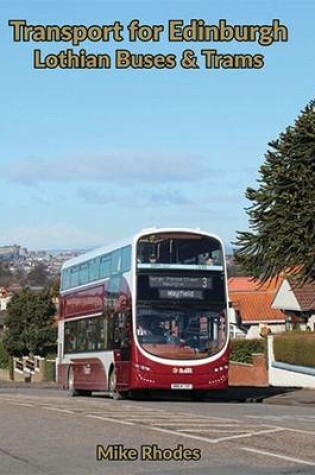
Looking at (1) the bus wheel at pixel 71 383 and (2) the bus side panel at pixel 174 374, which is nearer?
(2) the bus side panel at pixel 174 374

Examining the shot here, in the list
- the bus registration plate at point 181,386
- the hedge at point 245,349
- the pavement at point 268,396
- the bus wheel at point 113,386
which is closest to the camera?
the bus registration plate at point 181,386

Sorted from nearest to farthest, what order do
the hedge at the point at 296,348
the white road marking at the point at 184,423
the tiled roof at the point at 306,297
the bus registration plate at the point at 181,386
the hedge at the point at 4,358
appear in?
the white road marking at the point at 184,423 → the bus registration plate at the point at 181,386 → the hedge at the point at 296,348 → the tiled roof at the point at 306,297 → the hedge at the point at 4,358

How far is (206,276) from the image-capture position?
26672mm

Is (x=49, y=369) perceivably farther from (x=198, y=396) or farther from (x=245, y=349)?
(x=198, y=396)

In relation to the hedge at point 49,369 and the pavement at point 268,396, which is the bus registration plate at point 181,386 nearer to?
the pavement at point 268,396

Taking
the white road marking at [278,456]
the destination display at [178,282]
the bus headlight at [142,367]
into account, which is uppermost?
the destination display at [178,282]

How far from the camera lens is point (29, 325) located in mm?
76312

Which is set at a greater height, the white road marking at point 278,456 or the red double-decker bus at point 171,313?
the red double-decker bus at point 171,313

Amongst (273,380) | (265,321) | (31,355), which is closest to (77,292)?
(273,380)

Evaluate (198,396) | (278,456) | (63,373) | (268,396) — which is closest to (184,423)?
(278,456)

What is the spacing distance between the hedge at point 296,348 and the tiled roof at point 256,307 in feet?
79.0

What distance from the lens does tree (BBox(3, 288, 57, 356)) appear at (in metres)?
76.0

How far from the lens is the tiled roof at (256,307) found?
214 ft

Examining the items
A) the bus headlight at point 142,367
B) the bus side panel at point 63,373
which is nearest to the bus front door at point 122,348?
the bus headlight at point 142,367
